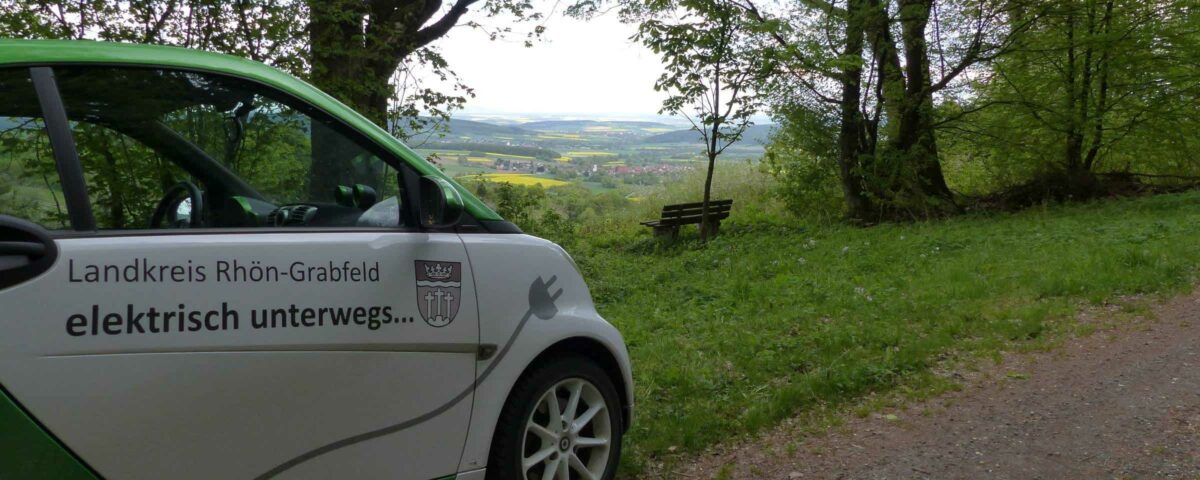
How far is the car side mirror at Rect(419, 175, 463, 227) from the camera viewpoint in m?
2.92

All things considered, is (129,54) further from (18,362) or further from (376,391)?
(376,391)

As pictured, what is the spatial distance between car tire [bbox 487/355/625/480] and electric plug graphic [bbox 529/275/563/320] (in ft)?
0.65

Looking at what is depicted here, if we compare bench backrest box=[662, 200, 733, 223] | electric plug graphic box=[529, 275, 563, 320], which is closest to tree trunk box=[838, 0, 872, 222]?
bench backrest box=[662, 200, 733, 223]

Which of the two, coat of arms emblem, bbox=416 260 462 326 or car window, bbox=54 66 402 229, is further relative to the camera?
coat of arms emblem, bbox=416 260 462 326

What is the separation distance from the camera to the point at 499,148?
17.6 m

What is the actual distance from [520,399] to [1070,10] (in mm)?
16715

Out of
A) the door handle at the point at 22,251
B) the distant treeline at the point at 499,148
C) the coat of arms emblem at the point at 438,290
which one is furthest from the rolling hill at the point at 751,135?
the door handle at the point at 22,251

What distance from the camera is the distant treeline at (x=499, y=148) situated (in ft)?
38.2

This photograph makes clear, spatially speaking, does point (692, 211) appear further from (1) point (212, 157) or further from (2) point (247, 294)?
(2) point (247, 294)

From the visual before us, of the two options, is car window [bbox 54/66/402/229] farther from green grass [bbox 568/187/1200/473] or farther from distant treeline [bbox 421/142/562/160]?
distant treeline [bbox 421/142/562/160]

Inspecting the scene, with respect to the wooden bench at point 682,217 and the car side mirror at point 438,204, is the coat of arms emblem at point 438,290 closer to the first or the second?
the car side mirror at point 438,204

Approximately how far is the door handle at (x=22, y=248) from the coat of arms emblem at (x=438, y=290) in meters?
1.09

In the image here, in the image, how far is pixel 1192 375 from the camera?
552cm

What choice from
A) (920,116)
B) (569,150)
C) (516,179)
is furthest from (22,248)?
(569,150)
